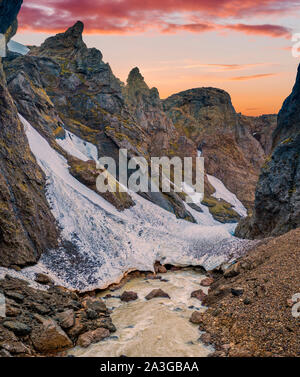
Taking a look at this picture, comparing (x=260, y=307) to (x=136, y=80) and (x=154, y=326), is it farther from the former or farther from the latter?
(x=136, y=80)

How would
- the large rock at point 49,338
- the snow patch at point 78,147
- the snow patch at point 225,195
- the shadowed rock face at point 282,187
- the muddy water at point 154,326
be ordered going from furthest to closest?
the snow patch at point 225,195
the snow patch at point 78,147
the shadowed rock face at point 282,187
the muddy water at point 154,326
the large rock at point 49,338

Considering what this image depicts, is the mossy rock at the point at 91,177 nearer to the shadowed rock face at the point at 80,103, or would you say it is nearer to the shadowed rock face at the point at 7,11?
the shadowed rock face at the point at 80,103

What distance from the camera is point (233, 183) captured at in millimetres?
90688

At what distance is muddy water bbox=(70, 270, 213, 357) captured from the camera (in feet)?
52.5

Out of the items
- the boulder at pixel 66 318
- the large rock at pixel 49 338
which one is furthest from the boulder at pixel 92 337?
the boulder at pixel 66 318

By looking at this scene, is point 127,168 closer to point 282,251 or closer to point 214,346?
point 282,251

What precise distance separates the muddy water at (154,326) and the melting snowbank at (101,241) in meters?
3.12

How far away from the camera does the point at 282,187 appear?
35.2m

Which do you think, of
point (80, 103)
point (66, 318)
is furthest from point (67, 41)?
point (66, 318)

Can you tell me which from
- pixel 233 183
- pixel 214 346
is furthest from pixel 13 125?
pixel 233 183

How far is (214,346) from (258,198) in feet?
82.8

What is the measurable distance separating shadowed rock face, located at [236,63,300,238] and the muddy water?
1364 cm

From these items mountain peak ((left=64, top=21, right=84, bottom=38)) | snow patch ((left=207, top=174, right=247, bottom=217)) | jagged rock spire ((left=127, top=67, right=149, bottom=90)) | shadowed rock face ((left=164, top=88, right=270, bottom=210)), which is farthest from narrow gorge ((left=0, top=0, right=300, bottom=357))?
jagged rock spire ((left=127, top=67, right=149, bottom=90))

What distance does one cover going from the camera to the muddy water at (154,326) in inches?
631
